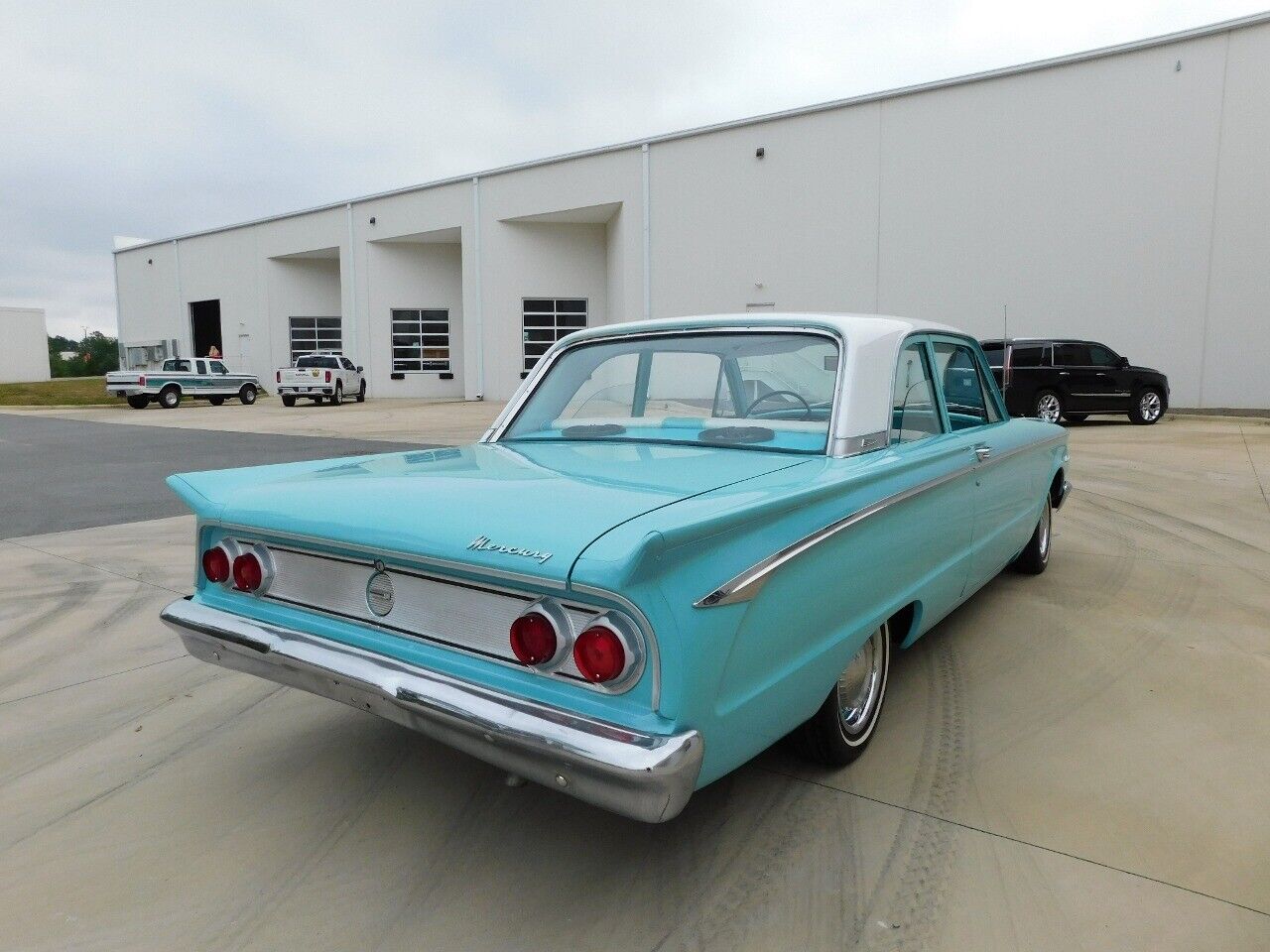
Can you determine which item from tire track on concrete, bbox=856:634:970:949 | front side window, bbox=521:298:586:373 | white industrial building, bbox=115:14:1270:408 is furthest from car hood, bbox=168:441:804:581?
front side window, bbox=521:298:586:373

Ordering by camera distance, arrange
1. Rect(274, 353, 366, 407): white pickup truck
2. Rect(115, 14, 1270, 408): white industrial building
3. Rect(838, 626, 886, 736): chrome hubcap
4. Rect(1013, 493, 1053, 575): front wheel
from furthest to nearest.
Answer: Rect(274, 353, 366, 407): white pickup truck
Rect(115, 14, 1270, 408): white industrial building
Rect(1013, 493, 1053, 575): front wheel
Rect(838, 626, 886, 736): chrome hubcap

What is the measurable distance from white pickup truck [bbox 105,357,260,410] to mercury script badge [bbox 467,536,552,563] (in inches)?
1069

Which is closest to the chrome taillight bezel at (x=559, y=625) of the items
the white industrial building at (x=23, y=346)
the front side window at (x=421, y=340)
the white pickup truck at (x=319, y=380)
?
the white pickup truck at (x=319, y=380)

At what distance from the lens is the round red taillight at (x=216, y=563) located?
2.55 meters

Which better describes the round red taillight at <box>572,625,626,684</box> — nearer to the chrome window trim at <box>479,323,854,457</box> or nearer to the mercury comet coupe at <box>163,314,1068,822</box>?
the mercury comet coupe at <box>163,314,1068,822</box>

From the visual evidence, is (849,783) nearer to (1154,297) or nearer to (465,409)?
(1154,297)

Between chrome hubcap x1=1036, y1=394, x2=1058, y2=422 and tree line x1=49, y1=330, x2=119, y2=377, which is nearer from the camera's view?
chrome hubcap x1=1036, y1=394, x2=1058, y2=422

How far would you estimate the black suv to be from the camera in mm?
14578

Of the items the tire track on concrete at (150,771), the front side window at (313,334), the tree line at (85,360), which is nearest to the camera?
the tire track on concrete at (150,771)

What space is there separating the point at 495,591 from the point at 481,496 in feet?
1.04

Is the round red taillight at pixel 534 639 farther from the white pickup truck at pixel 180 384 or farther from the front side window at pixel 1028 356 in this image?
the white pickup truck at pixel 180 384

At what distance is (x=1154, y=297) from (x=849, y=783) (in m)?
17.9

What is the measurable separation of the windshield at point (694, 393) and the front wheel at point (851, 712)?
2.28ft

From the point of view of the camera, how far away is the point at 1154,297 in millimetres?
16875
